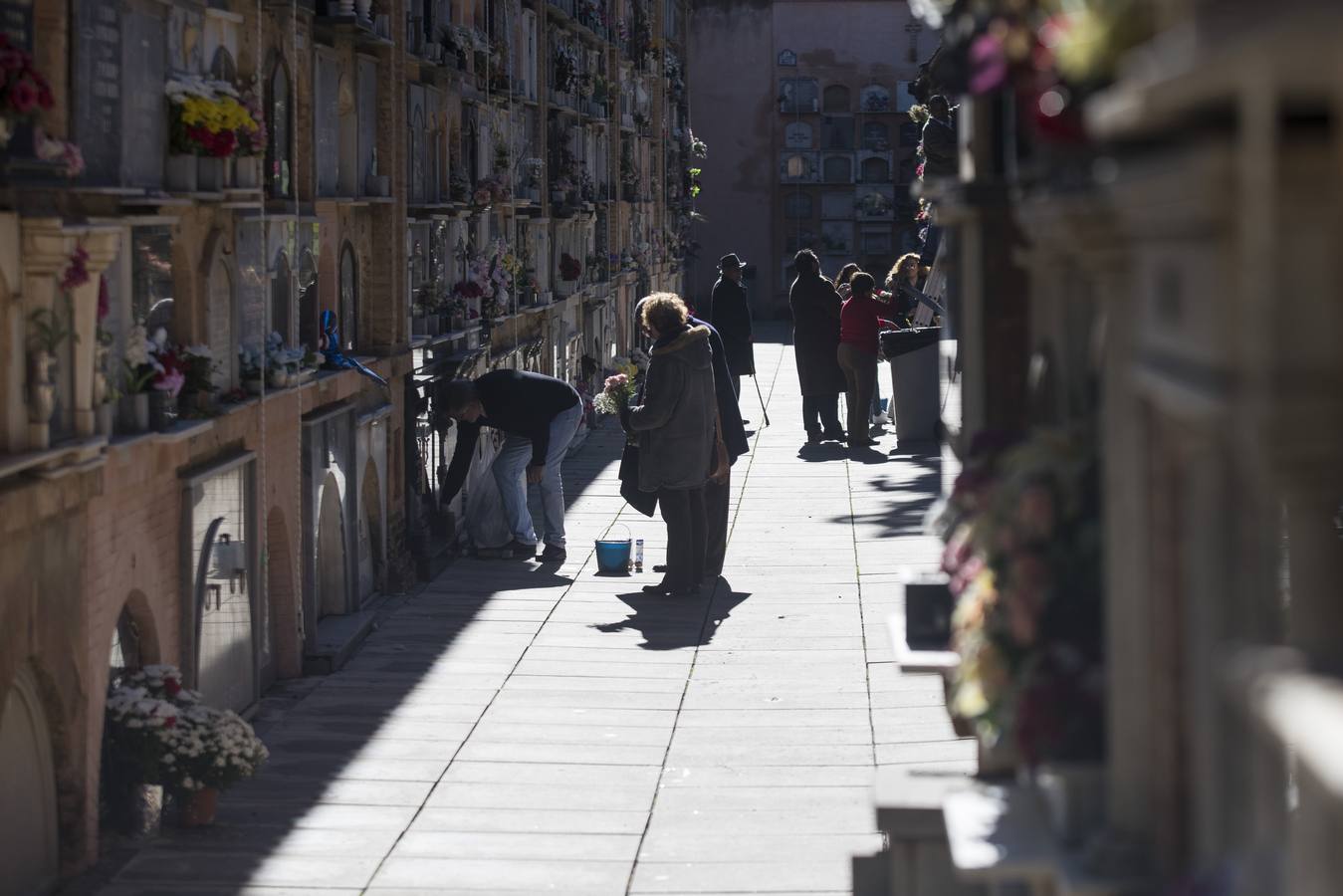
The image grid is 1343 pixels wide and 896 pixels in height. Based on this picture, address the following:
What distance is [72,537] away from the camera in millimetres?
9180

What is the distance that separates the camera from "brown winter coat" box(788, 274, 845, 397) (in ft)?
76.4

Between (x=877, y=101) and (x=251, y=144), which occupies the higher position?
(x=877, y=101)

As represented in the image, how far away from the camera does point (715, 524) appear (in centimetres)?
1585

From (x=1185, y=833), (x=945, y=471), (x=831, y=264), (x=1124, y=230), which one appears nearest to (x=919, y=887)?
(x=945, y=471)

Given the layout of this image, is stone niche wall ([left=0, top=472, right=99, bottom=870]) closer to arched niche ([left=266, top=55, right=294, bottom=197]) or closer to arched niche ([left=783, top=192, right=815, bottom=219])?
arched niche ([left=266, top=55, right=294, bottom=197])

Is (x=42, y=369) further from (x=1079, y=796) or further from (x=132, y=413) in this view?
(x=1079, y=796)

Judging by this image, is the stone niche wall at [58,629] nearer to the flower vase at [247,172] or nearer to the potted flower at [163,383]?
the potted flower at [163,383]

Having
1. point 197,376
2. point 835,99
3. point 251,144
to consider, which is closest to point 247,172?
point 251,144

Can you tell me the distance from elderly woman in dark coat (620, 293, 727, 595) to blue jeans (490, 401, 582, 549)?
190 centimetres

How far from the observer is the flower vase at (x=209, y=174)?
36.6 ft

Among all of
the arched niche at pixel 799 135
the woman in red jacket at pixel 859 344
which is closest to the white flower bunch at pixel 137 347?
the woman in red jacket at pixel 859 344

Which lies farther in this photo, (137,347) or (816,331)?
(816,331)

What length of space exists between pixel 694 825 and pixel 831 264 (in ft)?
133

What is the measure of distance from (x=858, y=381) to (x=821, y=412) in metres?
1.06
